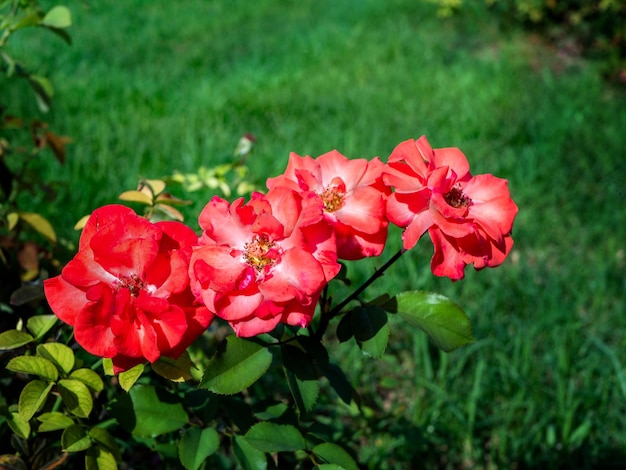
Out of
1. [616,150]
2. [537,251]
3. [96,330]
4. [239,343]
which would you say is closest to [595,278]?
[537,251]

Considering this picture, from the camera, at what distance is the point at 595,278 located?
2.38 metres

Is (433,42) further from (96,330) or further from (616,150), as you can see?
(96,330)

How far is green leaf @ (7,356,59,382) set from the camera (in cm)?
80

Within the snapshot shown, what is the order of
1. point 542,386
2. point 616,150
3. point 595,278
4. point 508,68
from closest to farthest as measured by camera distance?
point 542,386 → point 595,278 → point 616,150 → point 508,68

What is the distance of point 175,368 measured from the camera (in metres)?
0.79

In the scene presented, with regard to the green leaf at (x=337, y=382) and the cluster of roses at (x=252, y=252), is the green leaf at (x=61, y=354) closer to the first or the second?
the cluster of roses at (x=252, y=252)

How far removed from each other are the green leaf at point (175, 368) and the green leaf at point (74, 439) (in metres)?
0.15

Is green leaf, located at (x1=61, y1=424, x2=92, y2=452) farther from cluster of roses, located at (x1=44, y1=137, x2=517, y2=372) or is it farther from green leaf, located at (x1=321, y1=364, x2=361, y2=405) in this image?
green leaf, located at (x1=321, y1=364, x2=361, y2=405)

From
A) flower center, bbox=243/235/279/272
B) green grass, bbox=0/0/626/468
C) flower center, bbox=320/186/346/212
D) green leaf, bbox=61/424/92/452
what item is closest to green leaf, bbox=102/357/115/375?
green leaf, bbox=61/424/92/452

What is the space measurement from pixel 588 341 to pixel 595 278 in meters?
0.45

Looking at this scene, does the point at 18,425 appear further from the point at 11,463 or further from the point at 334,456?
the point at 334,456

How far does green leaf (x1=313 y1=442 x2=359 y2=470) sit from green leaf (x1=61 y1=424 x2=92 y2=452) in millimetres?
299

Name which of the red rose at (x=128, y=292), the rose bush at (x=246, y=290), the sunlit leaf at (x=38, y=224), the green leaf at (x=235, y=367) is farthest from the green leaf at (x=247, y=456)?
the sunlit leaf at (x=38, y=224)

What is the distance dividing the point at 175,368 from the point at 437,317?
1.15ft
